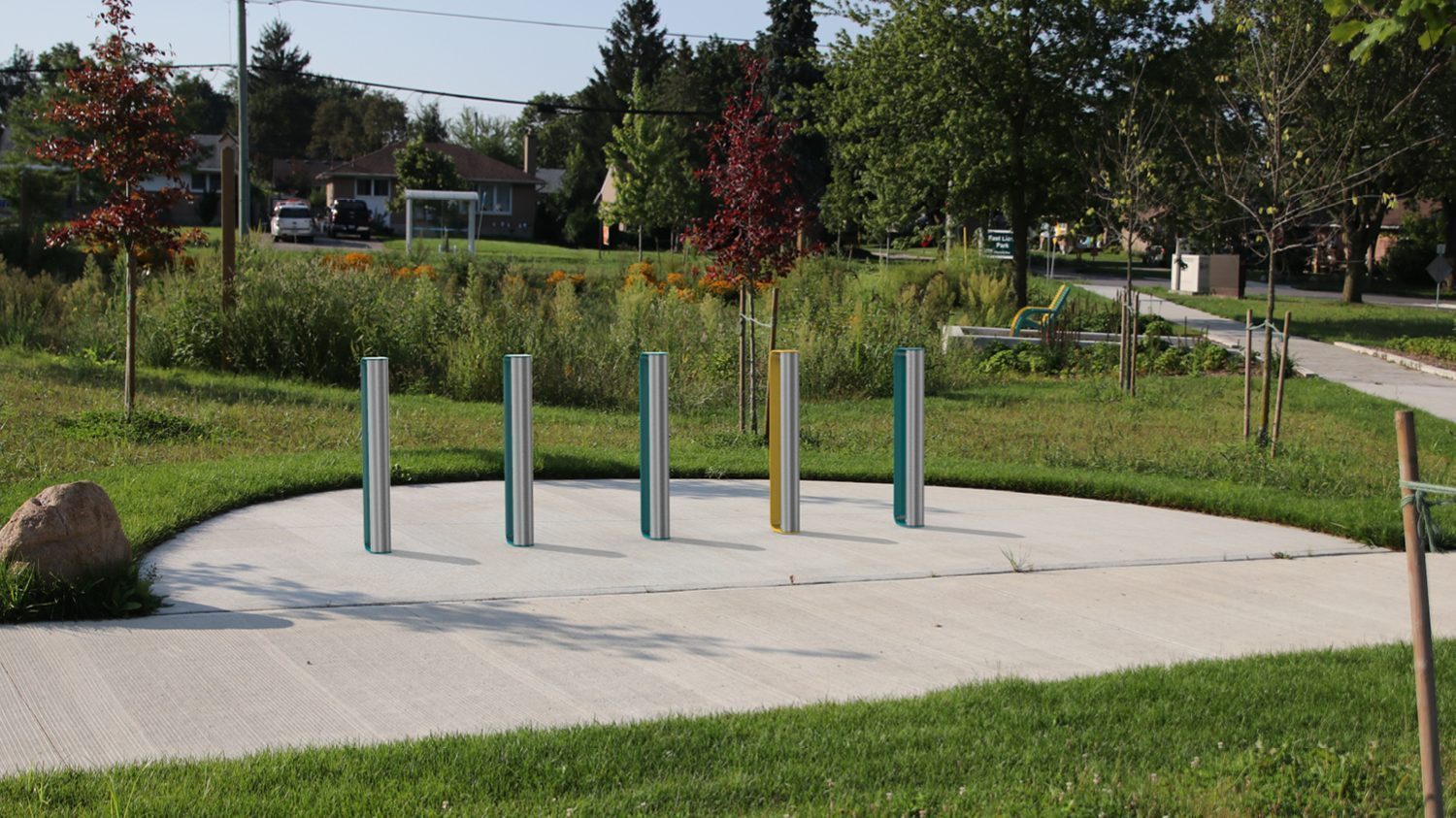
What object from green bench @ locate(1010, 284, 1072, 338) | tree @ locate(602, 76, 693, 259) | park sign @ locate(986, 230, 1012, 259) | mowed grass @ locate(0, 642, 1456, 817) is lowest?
mowed grass @ locate(0, 642, 1456, 817)

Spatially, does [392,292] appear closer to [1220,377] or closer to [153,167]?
[153,167]

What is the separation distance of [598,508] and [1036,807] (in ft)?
18.2

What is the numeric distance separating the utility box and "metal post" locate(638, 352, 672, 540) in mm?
34033

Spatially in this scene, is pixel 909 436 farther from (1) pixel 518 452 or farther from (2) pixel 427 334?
(2) pixel 427 334

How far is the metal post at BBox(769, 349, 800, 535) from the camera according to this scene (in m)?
8.44

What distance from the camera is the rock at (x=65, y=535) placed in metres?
6.36

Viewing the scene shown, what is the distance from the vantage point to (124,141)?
1189cm

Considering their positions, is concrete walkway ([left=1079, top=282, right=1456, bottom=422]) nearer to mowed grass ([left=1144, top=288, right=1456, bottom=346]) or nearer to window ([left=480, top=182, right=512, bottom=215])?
mowed grass ([left=1144, top=288, right=1456, bottom=346])

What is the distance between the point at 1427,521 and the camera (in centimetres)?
394

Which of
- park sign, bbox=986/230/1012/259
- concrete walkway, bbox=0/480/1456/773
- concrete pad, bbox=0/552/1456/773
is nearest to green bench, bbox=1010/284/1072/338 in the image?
concrete walkway, bbox=0/480/1456/773

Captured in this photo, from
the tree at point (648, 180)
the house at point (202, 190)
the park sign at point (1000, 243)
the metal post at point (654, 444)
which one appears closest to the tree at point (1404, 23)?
the metal post at point (654, 444)

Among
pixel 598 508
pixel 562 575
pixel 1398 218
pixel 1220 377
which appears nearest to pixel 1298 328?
pixel 1220 377

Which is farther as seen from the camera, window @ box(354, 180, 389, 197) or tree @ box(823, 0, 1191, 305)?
window @ box(354, 180, 389, 197)

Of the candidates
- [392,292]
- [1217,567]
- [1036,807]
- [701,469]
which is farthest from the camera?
[392,292]
